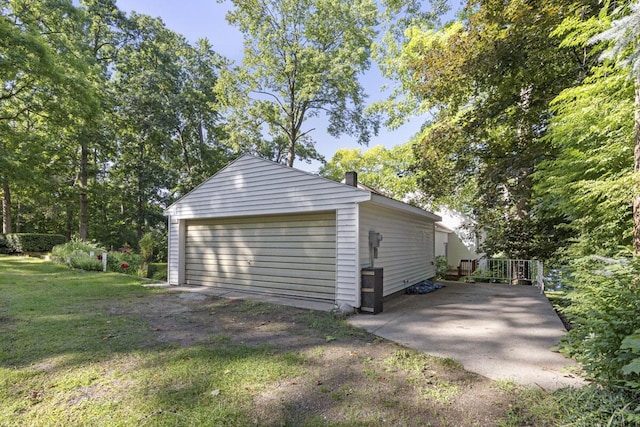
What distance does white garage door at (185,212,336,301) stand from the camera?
23.3 ft

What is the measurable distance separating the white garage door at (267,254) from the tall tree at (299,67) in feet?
33.8

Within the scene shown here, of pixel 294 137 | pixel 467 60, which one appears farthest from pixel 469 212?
pixel 467 60

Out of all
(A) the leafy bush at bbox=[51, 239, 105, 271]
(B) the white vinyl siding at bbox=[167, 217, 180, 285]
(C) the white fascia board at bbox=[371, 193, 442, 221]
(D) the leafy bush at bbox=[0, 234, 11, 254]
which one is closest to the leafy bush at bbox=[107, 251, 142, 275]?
(A) the leafy bush at bbox=[51, 239, 105, 271]

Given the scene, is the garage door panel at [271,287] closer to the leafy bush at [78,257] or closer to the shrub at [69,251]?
the leafy bush at [78,257]

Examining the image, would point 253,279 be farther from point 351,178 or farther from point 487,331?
point 487,331

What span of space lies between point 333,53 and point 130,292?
1667cm

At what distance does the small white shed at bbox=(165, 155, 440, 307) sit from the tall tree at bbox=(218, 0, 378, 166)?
10276 millimetres

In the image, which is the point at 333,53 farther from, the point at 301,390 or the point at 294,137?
the point at 301,390

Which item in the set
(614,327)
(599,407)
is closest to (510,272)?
(614,327)

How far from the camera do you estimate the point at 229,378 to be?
320 centimetres

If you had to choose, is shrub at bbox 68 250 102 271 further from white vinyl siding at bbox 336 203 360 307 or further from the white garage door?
white vinyl siding at bbox 336 203 360 307

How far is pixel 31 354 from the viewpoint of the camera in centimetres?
378

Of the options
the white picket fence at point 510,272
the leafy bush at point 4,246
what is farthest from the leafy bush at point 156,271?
the white picket fence at point 510,272

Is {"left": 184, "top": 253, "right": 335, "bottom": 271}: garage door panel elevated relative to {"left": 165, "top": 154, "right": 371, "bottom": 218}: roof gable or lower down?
lower down
